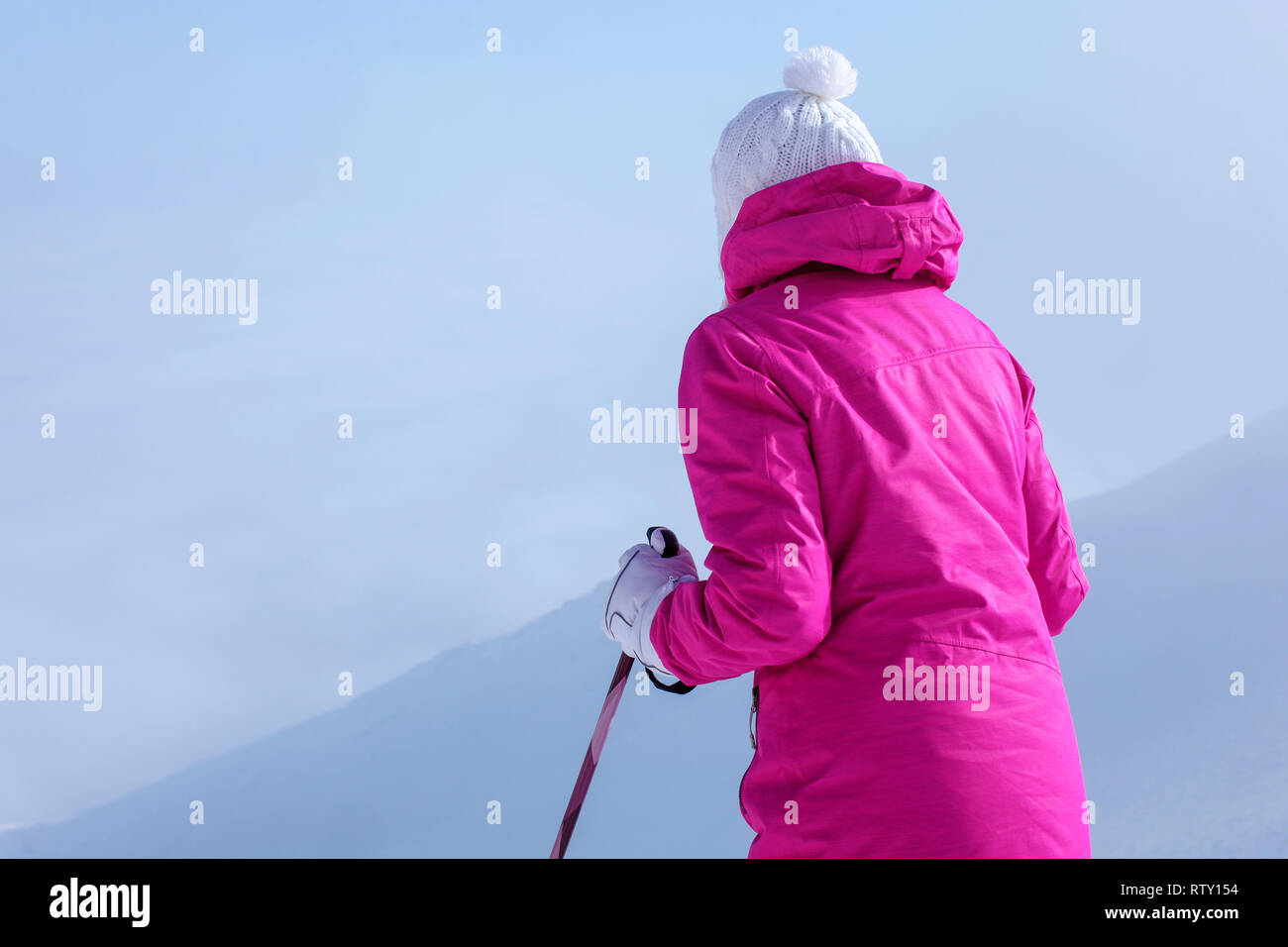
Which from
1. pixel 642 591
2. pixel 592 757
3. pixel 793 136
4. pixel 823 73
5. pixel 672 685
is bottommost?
pixel 592 757

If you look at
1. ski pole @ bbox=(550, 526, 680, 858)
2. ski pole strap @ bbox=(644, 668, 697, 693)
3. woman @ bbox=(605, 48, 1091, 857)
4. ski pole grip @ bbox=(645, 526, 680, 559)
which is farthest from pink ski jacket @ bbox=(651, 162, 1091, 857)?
ski pole @ bbox=(550, 526, 680, 858)

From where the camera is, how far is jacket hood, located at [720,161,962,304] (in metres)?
1.37

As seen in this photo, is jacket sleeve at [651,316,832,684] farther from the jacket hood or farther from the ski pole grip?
the ski pole grip

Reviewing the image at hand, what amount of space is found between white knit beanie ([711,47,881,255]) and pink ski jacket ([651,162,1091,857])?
0.29 feet

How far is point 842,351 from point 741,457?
193 mm

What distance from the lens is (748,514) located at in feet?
4.25

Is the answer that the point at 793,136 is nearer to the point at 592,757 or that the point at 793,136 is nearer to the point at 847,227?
the point at 847,227

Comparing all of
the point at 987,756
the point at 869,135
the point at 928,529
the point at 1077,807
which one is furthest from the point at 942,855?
the point at 869,135

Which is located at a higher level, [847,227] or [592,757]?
[847,227]

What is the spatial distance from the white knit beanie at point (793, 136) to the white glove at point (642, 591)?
501 mm

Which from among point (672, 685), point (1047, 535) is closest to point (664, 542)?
point (672, 685)

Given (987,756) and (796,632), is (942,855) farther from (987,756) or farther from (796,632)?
A: (796,632)

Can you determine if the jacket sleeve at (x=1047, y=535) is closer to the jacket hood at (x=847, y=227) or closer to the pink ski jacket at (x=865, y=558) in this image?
the pink ski jacket at (x=865, y=558)

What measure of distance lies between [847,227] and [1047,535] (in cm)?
57
